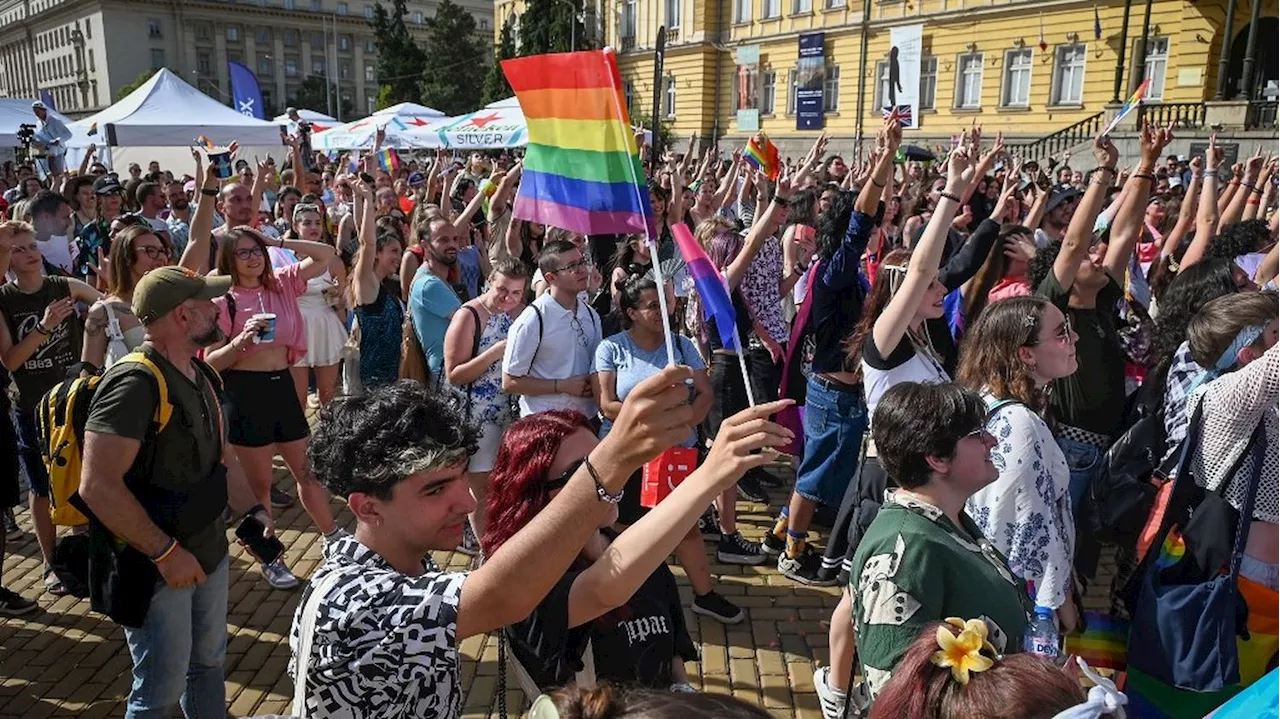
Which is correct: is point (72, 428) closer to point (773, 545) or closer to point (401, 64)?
point (773, 545)

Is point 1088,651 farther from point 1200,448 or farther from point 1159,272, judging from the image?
point 1159,272

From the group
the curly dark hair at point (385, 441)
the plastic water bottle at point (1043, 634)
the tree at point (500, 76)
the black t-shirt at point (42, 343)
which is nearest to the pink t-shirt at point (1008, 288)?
the plastic water bottle at point (1043, 634)

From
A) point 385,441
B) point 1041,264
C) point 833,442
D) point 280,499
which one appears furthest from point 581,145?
point 280,499

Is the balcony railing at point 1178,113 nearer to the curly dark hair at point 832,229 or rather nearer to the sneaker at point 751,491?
the sneaker at point 751,491

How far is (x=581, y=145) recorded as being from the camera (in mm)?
2613

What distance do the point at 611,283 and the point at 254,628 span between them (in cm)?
357

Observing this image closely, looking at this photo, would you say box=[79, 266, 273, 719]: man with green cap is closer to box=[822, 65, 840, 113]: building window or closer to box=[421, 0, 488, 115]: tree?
box=[822, 65, 840, 113]: building window

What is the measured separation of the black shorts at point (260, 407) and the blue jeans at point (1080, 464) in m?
4.16

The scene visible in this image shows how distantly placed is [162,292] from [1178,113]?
26.8 metres

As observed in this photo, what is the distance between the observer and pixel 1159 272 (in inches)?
264

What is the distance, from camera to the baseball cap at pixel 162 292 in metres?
2.89

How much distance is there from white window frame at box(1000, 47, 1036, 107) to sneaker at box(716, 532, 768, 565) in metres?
31.9

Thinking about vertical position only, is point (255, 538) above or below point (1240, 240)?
below

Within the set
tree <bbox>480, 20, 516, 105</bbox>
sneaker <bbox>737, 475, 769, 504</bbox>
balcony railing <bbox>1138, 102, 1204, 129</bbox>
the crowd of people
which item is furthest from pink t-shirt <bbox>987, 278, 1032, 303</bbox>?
tree <bbox>480, 20, 516, 105</bbox>
